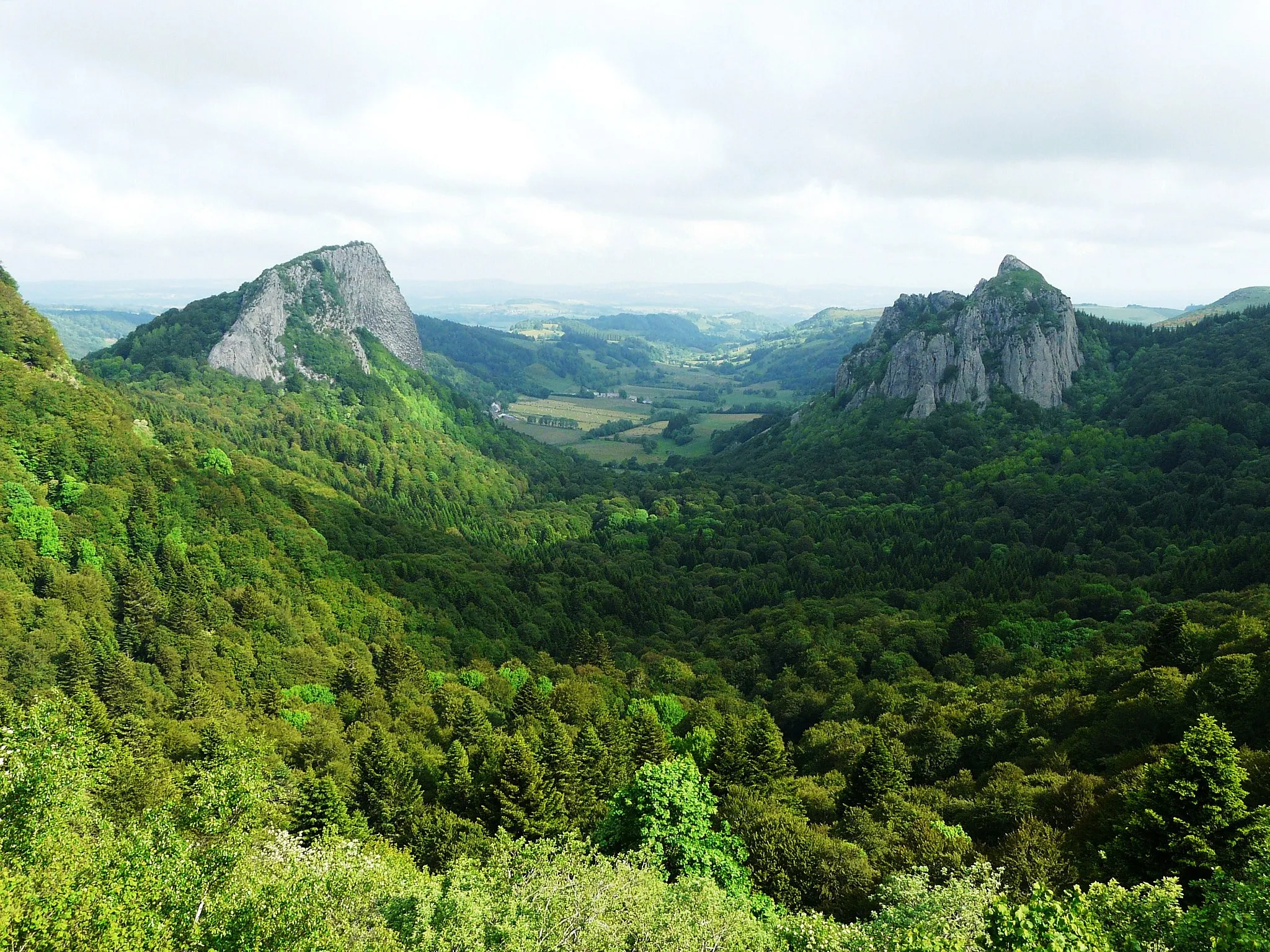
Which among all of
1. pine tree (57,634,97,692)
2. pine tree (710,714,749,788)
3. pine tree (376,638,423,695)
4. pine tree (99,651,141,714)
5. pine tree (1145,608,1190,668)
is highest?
pine tree (1145,608,1190,668)

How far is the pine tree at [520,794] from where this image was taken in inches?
1953

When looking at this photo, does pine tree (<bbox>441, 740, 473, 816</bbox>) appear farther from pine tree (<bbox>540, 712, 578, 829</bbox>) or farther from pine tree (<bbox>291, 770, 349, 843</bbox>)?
pine tree (<bbox>291, 770, 349, 843</bbox>)

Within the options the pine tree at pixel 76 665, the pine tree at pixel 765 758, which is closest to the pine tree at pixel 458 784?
the pine tree at pixel 765 758

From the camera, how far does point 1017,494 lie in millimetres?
147500

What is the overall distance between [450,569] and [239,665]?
150 ft

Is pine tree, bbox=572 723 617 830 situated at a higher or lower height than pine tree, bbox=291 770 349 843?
lower

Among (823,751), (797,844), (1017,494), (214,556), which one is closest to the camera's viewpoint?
(797,844)

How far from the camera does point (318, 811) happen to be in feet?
157

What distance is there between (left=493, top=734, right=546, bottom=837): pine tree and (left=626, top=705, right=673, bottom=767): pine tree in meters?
12.2

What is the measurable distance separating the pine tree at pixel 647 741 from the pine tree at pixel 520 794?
12.2 meters

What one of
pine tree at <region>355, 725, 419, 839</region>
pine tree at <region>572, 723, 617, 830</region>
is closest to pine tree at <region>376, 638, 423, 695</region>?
pine tree at <region>355, 725, 419, 839</region>

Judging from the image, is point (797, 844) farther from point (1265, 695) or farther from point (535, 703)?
point (535, 703)

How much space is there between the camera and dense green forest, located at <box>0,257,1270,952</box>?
28.1 metres

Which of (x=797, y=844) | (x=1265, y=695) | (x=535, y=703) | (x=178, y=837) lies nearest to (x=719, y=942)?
(x=797, y=844)
